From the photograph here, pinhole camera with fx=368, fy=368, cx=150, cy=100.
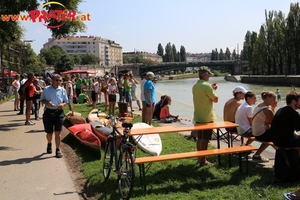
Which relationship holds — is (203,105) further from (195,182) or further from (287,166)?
(287,166)

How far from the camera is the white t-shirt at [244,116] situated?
24.0 ft

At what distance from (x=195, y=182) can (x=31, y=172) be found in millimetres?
3080

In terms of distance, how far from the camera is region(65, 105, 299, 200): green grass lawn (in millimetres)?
5172

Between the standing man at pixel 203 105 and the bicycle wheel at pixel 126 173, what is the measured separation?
1943 mm

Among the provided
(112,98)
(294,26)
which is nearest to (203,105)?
(112,98)

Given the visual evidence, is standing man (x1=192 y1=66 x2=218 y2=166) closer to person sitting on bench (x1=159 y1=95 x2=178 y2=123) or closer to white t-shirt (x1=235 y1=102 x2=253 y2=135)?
white t-shirt (x1=235 y1=102 x2=253 y2=135)

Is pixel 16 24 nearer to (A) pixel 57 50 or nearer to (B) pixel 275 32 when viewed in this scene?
(B) pixel 275 32

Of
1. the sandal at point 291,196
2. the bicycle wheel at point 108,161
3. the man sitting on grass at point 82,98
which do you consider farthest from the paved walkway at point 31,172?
the man sitting on grass at point 82,98

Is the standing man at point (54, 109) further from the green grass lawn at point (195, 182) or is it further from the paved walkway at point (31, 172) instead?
the green grass lawn at point (195, 182)

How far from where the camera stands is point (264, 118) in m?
6.71

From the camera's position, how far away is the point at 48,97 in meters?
8.02

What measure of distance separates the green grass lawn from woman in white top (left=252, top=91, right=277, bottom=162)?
22.6 inches

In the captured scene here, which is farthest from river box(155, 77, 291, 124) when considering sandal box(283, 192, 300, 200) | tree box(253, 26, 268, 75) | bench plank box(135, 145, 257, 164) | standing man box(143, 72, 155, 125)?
tree box(253, 26, 268, 75)

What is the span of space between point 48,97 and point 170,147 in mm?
2977
